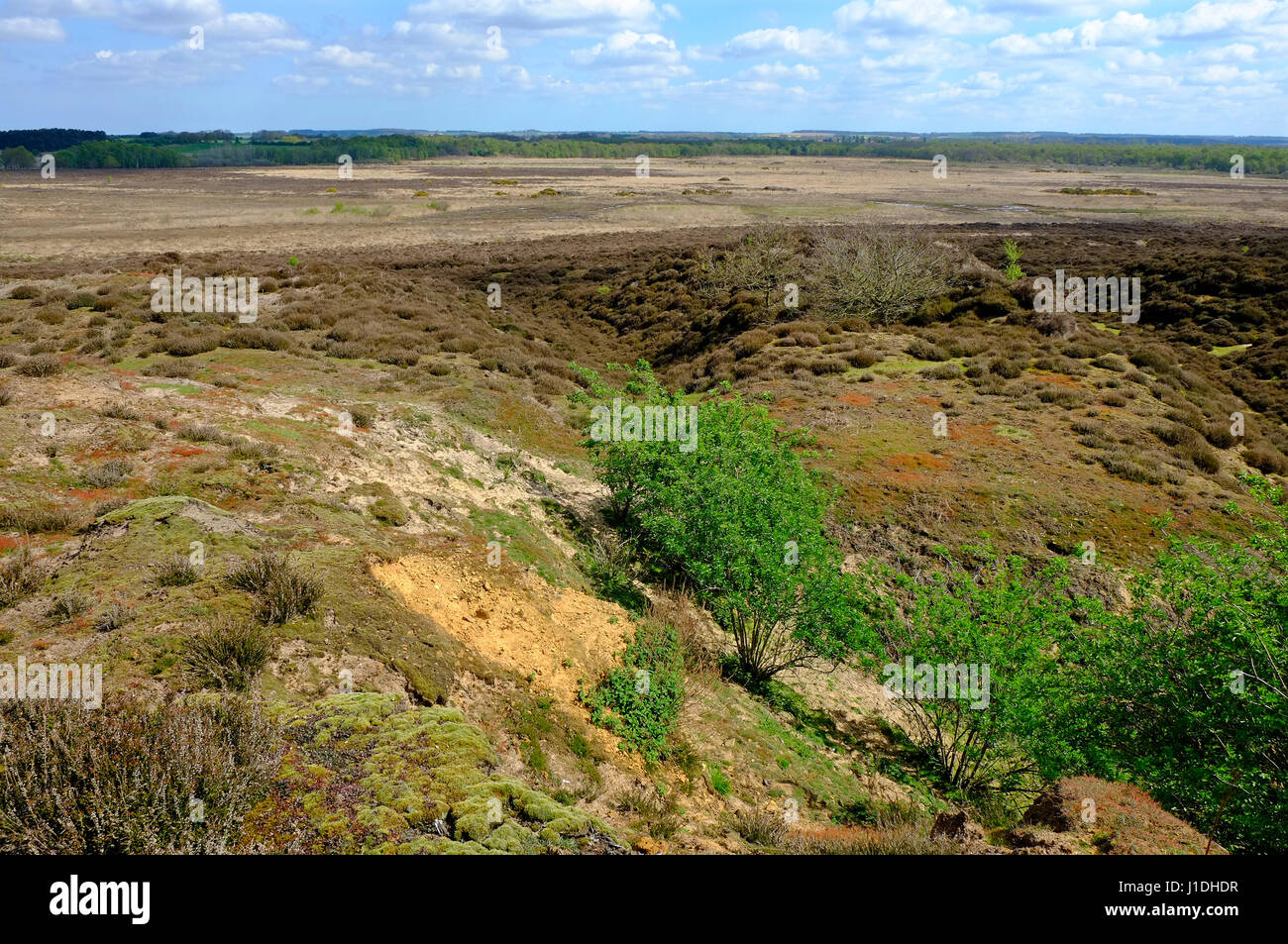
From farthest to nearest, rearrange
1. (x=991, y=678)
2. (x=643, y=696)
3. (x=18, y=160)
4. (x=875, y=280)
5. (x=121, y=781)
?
1. (x=18, y=160)
2. (x=875, y=280)
3. (x=991, y=678)
4. (x=643, y=696)
5. (x=121, y=781)

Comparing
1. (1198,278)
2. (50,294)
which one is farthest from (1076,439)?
(50,294)

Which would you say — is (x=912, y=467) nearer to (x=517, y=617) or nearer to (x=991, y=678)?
(x=991, y=678)

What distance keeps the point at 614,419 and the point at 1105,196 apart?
5258 inches

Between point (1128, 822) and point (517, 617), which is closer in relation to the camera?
point (1128, 822)

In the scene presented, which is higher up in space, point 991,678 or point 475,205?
point 475,205

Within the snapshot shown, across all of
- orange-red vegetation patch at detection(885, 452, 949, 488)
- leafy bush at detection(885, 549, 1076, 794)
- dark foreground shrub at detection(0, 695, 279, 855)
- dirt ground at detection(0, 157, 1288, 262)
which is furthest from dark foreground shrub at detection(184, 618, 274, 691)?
dirt ground at detection(0, 157, 1288, 262)

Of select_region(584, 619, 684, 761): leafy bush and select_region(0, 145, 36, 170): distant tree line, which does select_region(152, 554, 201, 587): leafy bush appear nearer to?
select_region(584, 619, 684, 761): leafy bush

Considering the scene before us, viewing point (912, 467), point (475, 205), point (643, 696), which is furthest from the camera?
point (475, 205)

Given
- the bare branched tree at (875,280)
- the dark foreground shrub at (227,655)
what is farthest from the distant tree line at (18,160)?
the dark foreground shrub at (227,655)

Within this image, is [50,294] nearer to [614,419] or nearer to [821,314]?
[614,419]

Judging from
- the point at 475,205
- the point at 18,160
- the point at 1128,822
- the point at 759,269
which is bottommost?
the point at 1128,822

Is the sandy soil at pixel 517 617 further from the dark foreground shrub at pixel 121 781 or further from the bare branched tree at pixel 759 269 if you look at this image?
the bare branched tree at pixel 759 269

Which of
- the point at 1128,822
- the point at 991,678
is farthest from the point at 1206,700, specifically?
the point at 991,678

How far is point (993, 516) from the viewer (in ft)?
52.0
